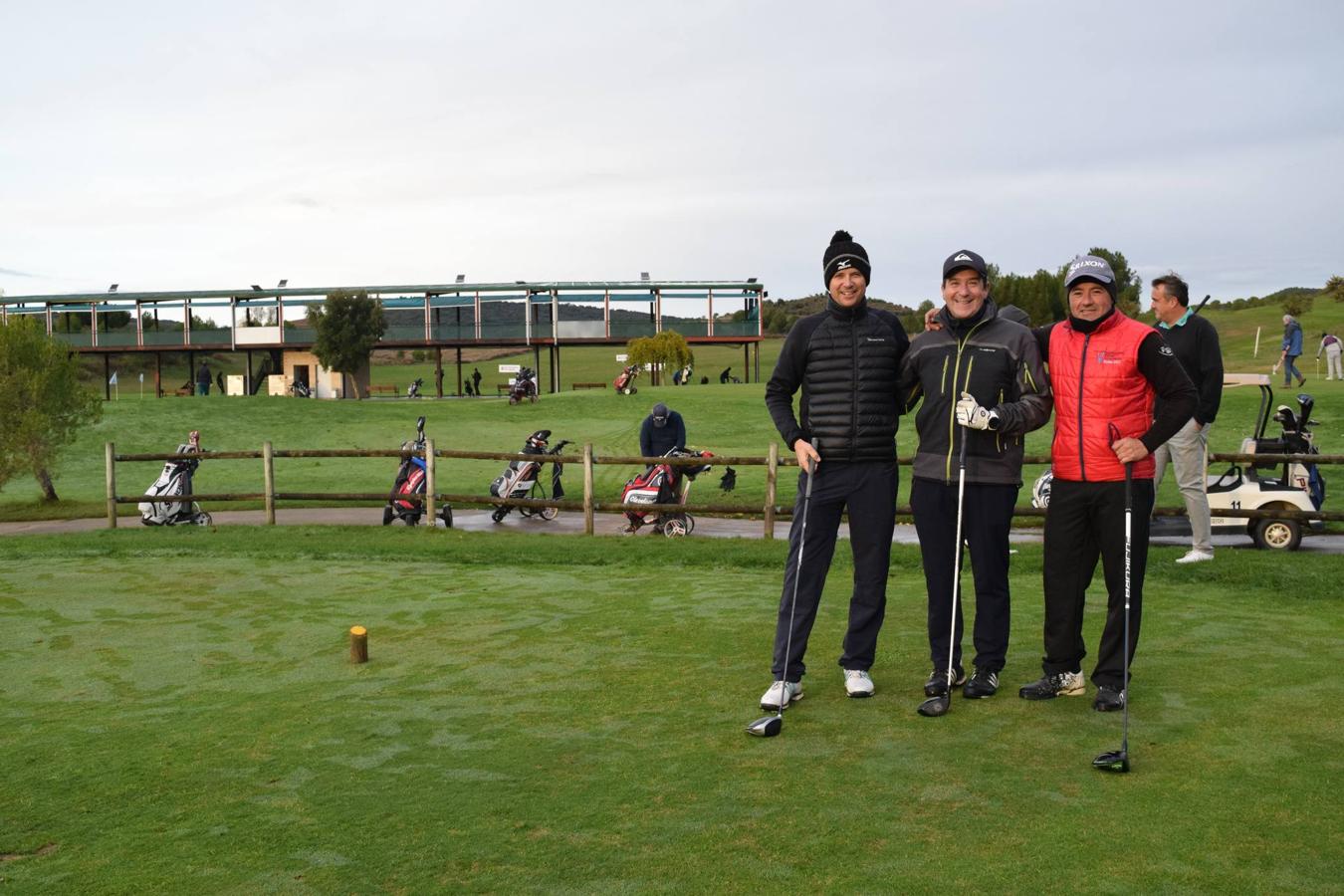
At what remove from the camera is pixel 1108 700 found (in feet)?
18.0

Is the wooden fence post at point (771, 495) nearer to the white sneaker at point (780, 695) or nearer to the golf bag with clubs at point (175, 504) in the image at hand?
the golf bag with clubs at point (175, 504)

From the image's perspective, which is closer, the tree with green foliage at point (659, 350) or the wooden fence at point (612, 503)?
the wooden fence at point (612, 503)

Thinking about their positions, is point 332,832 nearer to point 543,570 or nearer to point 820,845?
point 820,845

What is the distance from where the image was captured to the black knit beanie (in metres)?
5.81

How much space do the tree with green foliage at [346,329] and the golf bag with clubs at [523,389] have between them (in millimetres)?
18426

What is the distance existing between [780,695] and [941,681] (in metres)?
0.75

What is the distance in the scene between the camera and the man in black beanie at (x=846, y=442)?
5848mm

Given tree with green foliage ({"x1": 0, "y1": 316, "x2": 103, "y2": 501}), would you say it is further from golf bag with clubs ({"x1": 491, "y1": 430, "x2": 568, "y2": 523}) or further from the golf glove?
the golf glove

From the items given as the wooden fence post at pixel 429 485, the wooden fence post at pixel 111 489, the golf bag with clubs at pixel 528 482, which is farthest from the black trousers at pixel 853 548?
the wooden fence post at pixel 111 489

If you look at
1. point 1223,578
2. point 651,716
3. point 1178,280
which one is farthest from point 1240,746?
point 1223,578

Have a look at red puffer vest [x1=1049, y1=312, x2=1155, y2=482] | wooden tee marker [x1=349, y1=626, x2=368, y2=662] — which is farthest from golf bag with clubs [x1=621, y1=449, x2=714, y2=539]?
red puffer vest [x1=1049, y1=312, x2=1155, y2=482]

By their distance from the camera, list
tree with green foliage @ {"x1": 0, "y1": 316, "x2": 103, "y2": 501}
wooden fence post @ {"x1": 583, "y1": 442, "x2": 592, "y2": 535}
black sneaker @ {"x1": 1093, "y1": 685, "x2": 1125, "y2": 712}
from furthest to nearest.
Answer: tree with green foliage @ {"x1": 0, "y1": 316, "x2": 103, "y2": 501}, wooden fence post @ {"x1": 583, "y1": 442, "x2": 592, "y2": 535}, black sneaker @ {"x1": 1093, "y1": 685, "x2": 1125, "y2": 712}

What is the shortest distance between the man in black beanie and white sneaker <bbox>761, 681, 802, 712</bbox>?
0.02 m

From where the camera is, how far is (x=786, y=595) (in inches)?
237
